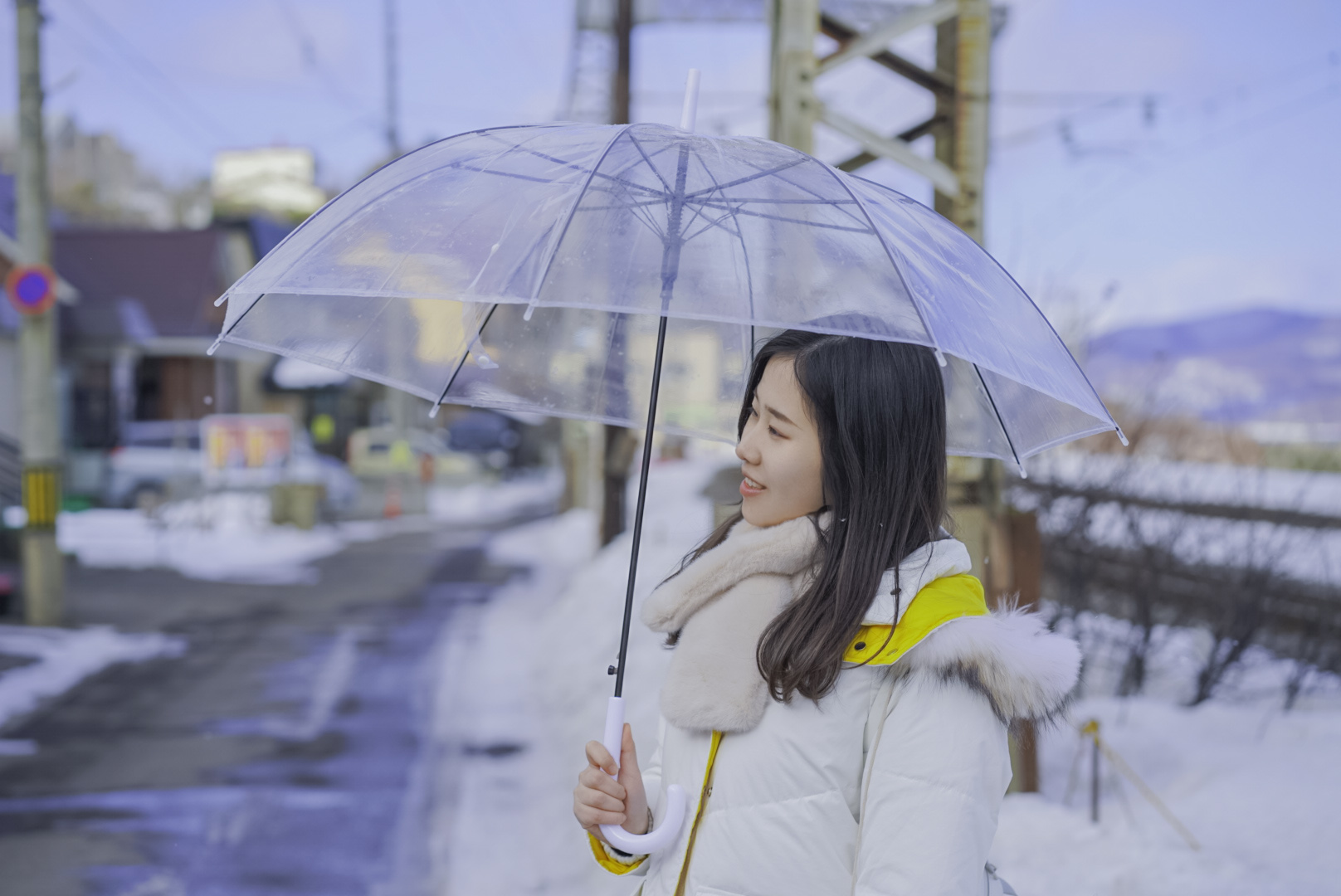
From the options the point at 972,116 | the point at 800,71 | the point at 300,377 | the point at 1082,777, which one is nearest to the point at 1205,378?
the point at 1082,777

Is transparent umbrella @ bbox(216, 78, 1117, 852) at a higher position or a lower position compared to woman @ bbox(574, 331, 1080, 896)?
higher

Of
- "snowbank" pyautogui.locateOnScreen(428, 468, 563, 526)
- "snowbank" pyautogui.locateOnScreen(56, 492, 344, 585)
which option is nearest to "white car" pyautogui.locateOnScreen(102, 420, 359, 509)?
"snowbank" pyautogui.locateOnScreen(56, 492, 344, 585)

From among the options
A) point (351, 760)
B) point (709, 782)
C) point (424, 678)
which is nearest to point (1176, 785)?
point (709, 782)

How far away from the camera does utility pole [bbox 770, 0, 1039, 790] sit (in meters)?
4.37

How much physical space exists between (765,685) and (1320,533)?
5518 millimetres

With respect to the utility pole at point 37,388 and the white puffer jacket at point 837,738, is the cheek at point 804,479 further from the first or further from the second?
the utility pole at point 37,388

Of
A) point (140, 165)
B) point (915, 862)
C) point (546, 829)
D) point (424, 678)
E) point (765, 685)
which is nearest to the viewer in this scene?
point (915, 862)

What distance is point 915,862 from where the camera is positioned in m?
1.53

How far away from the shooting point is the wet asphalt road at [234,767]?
15.2 ft

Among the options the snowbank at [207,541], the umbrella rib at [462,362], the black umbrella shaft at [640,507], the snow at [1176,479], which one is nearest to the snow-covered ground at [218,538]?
the snowbank at [207,541]

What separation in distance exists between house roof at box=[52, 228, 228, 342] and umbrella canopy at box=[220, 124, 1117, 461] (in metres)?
26.9

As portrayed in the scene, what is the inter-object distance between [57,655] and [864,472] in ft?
28.6

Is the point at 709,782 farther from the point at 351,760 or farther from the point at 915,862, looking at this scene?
the point at 351,760

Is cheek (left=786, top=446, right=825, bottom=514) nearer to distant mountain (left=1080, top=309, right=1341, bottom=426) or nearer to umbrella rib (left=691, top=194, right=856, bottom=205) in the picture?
umbrella rib (left=691, top=194, right=856, bottom=205)
